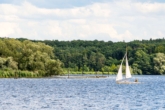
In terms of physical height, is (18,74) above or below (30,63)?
below

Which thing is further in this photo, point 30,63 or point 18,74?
point 30,63

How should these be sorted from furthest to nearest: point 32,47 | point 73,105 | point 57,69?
point 32,47
point 57,69
point 73,105

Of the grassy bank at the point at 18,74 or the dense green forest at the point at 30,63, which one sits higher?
the dense green forest at the point at 30,63

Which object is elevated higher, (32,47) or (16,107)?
(32,47)

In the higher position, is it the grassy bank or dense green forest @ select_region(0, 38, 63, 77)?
dense green forest @ select_region(0, 38, 63, 77)

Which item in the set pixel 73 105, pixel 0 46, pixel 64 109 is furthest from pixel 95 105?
pixel 0 46

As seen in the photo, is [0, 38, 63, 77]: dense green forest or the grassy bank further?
[0, 38, 63, 77]: dense green forest

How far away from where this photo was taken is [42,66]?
468 ft

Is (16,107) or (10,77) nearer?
(16,107)

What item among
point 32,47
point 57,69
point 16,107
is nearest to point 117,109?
point 16,107

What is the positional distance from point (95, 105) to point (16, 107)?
29.0 ft

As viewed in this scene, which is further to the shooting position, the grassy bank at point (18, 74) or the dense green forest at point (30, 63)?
the dense green forest at point (30, 63)

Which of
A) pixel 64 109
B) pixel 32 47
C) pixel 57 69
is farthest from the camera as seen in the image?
pixel 32 47

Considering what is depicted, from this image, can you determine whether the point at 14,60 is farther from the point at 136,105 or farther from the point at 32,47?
the point at 136,105
